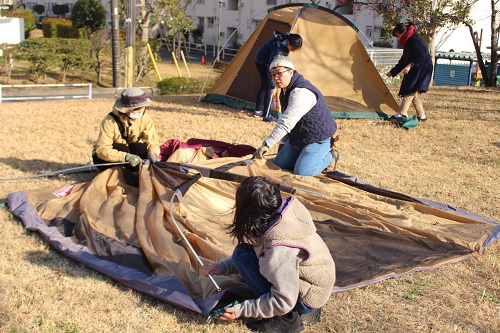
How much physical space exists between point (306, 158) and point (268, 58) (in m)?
3.35

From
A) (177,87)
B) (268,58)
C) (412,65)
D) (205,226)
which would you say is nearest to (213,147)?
(205,226)

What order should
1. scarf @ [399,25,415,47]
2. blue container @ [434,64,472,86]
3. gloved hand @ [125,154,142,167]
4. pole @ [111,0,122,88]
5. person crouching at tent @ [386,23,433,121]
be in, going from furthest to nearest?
blue container @ [434,64,472,86], pole @ [111,0,122,88], scarf @ [399,25,415,47], person crouching at tent @ [386,23,433,121], gloved hand @ [125,154,142,167]

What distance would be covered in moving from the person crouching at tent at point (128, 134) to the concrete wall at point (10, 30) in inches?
848

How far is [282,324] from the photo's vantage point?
10.1 ft

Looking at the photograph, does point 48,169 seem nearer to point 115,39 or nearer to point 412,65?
point 412,65

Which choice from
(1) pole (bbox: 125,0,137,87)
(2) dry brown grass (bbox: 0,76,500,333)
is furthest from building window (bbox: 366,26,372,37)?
(2) dry brown grass (bbox: 0,76,500,333)

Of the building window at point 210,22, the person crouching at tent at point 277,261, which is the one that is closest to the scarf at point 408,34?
the person crouching at tent at point 277,261

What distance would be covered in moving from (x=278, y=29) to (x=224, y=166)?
16.5ft

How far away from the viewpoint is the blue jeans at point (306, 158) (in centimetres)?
542

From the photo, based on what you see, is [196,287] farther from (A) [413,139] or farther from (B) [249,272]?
(A) [413,139]

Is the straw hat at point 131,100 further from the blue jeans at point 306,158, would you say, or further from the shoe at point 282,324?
the shoe at point 282,324

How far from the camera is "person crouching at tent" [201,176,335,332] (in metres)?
2.91

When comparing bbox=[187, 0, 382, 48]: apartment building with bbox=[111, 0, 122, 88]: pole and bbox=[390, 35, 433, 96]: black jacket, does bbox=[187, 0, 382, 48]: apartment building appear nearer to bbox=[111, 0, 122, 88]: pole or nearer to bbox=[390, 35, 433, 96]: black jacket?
bbox=[111, 0, 122, 88]: pole

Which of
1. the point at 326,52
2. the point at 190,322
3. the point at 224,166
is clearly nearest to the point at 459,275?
the point at 190,322
